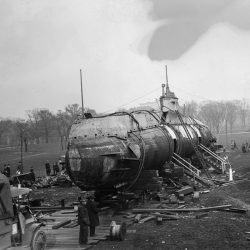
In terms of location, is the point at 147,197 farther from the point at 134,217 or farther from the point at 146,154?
the point at 134,217

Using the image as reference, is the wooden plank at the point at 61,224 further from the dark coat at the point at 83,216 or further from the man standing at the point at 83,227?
the man standing at the point at 83,227

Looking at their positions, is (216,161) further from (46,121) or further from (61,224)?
(46,121)

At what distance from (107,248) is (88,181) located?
14.4ft

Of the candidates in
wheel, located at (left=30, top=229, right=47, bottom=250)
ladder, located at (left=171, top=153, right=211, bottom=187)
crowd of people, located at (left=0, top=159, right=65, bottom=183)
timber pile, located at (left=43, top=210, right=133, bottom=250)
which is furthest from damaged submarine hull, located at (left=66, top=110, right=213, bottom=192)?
crowd of people, located at (left=0, top=159, right=65, bottom=183)

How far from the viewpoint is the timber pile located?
1303 cm

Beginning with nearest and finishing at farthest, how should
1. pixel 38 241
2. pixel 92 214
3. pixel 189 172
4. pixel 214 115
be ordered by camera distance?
1. pixel 38 241
2. pixel 92 214
3. pixel 189 172
4. pixel 214 115

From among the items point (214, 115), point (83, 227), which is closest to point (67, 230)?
point (83, 227)

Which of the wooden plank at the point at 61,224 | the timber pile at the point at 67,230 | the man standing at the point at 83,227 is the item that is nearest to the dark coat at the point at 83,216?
the man standing at the point at 83,227

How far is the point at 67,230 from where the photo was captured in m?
14.8

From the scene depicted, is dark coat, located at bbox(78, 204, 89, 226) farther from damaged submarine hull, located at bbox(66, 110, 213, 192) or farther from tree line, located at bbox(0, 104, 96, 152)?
tree line, located at bbox(0, 104, 96, 152)

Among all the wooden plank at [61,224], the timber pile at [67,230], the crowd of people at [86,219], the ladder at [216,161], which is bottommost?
the timber pile at [67,230]

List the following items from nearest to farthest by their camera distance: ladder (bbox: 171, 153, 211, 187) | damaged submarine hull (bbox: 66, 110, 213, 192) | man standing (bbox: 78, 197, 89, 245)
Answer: man standing (bbox: 78, 197, 89, 245)
damaged submarine hull (bbox: 66, 110, 213, 192)
ladder (bbox: 171, 153, 211, 187)

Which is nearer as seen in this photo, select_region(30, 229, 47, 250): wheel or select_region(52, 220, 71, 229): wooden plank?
select_region(30, 229, 47, 250): wheel

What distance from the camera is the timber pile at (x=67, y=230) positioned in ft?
42.8
